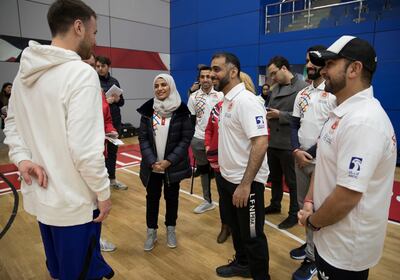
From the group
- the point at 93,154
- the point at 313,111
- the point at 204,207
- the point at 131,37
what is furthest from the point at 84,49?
the point at 131,37

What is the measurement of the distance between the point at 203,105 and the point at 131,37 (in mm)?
6845

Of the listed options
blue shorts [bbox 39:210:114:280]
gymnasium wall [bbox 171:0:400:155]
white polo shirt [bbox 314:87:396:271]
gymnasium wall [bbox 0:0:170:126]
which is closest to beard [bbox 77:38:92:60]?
blue shorts [bbox 39:210:114:280]

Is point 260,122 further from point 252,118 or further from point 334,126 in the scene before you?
point 334,126

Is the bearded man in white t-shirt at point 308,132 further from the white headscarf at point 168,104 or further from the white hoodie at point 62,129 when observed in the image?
the white hoodie at point 62,129

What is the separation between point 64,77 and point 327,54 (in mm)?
1131

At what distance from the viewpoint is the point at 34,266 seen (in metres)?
2.45

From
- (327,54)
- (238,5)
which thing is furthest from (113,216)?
(238,5)

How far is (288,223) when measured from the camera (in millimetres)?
3174

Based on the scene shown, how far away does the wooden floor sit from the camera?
2.38m

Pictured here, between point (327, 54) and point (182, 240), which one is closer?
point (327, 54)

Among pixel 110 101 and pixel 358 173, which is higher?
pixel 110 101

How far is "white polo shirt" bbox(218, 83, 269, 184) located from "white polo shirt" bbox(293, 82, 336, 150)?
1.83 feet

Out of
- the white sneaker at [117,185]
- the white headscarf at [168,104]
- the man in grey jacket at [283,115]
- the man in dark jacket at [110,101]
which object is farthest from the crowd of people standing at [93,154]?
the white sneaker at [117,185]

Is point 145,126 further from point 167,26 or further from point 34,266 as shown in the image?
point 167,26
